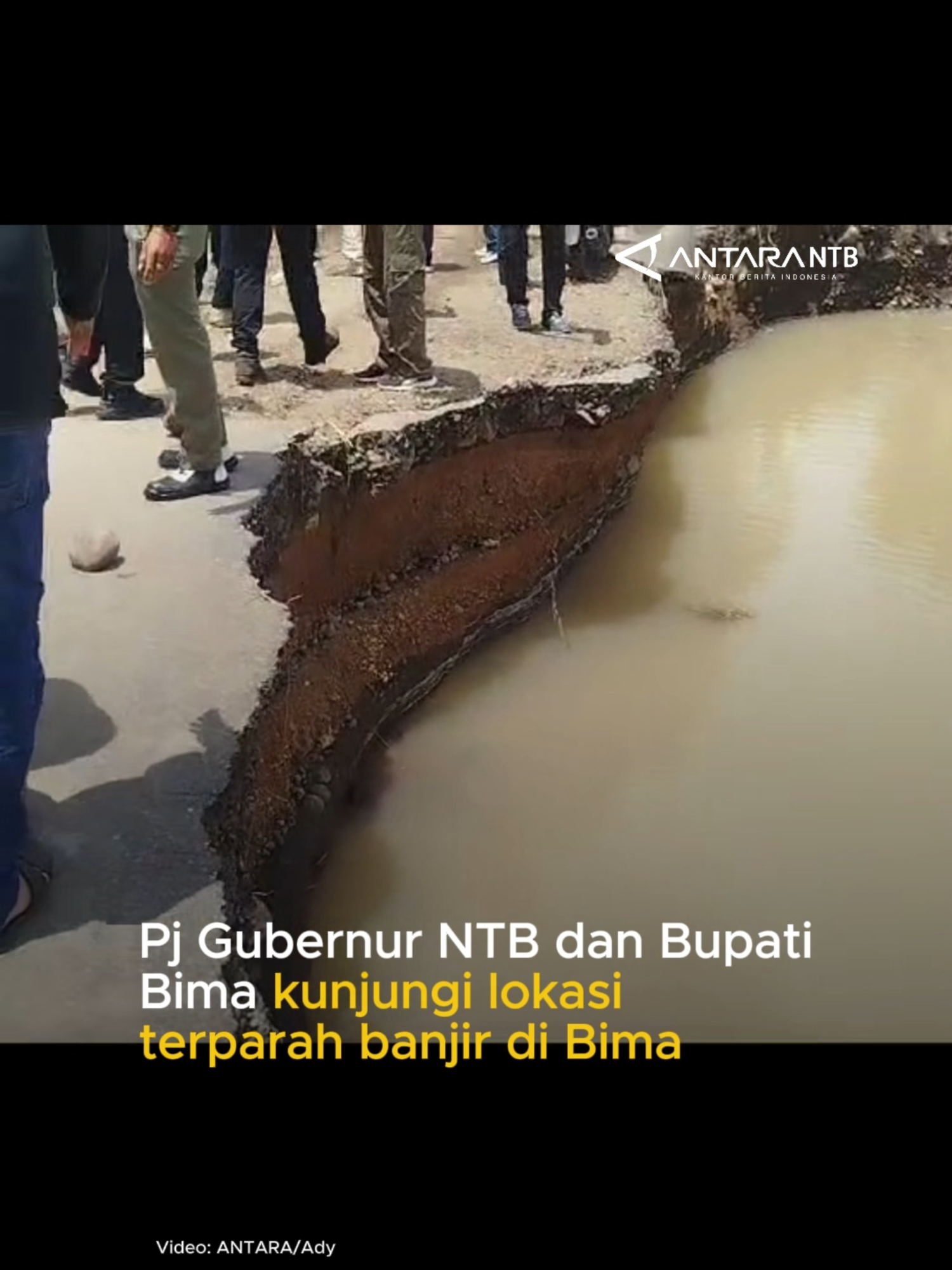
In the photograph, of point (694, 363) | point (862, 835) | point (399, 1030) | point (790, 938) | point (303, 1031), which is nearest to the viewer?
point (303, 1031)

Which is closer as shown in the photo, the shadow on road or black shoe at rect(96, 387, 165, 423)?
the shadow on road

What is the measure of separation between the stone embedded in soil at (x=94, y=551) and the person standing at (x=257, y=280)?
1.73 metres

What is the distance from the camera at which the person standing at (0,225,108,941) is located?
1870 millimetres

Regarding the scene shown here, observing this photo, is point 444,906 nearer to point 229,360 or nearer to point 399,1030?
point 399,1030

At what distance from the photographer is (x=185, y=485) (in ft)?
12.3

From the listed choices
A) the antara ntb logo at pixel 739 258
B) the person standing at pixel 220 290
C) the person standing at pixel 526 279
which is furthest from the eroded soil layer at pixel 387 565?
the person standing at pixel 220 290

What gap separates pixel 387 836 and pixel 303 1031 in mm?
963

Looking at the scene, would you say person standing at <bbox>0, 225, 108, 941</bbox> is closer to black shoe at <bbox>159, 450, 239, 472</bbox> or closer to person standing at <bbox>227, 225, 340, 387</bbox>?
black shoe at <bbox>159, 450, 239, 472</bbox>

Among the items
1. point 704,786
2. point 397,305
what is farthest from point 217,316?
point 704,786

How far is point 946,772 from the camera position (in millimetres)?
3846

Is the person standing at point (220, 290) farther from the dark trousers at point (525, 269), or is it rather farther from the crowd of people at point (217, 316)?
the dark trousers at point (525, 269)

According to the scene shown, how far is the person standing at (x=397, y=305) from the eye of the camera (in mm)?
4934

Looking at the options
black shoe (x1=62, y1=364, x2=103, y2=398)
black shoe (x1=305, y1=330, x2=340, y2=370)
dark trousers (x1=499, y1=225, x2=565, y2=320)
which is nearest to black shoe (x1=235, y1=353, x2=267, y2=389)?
black shoe (x1=305, y1=330, x2=340, y2=370)

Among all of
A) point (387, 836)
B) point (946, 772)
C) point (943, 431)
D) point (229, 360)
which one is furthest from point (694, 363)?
point (387, 836)
